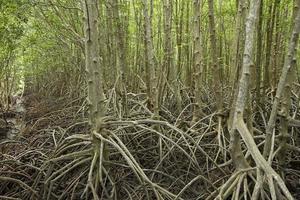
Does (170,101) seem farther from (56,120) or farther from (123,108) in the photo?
(56,120)

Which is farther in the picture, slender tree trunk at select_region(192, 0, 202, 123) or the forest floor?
slender tree trunk at select_region(192, 0, 202, 123)

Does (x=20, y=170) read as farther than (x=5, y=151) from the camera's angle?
No

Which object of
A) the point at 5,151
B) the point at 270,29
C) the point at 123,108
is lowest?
the point at 5,151

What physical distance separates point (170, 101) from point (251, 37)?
3.97 m

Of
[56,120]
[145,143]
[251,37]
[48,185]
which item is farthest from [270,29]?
[56,120]

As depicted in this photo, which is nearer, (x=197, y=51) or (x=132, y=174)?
(x=132, y=174)

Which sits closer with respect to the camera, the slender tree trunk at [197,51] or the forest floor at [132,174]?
the forest floor at [132,174]

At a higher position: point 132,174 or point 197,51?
point 197,51

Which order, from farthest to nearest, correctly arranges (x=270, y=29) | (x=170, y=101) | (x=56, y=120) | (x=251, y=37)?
(x=56, y=120) → (x=170, y=101) → (x=270, y=29) → (x=251, y=37)

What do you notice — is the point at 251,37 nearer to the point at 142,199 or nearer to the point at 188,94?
the point at 142,199

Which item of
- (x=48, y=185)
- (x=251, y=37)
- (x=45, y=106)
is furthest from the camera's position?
(x=45, y=106)

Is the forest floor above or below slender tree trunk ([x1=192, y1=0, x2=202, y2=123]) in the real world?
below

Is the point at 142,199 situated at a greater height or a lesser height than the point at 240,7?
lesser

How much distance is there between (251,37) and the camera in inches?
115
